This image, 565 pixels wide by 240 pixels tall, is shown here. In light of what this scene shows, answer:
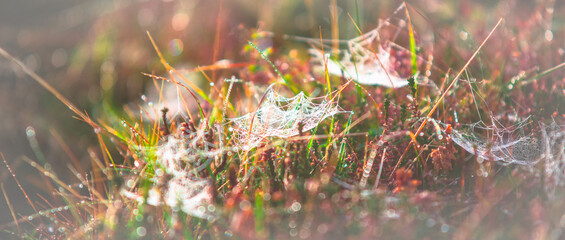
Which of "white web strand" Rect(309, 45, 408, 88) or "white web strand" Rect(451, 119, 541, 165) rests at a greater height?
"white web strand" Rect(309, 45, 408, 88)

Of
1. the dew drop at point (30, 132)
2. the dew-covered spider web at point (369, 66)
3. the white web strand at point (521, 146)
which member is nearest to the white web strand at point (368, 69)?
Answer: the dew-covered spider web at point (369, 66)

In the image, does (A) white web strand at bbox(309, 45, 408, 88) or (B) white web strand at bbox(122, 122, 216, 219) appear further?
(A) white web strand at bbox(309, 45, 408, 88)

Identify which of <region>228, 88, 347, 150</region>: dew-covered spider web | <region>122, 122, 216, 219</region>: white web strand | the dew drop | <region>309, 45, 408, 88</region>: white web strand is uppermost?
<region>309, 45, 408, 88</region>: white web strand

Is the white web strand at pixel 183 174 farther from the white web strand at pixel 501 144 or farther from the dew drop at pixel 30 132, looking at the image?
the dew drop at pixel 30 132

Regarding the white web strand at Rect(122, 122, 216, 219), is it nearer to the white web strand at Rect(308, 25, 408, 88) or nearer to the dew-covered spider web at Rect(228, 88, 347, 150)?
the dew-covered spider web at Rect(228, 88, 347, 150)

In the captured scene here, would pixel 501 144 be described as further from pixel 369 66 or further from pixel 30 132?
pixel 30 132

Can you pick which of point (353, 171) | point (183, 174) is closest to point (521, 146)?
point (353, 171)

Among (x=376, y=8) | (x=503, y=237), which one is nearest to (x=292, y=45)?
(x=376, y=8)

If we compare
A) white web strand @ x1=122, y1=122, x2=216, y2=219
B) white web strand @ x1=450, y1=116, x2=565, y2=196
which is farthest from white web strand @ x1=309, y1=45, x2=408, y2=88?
white web strand @ x1=122, y1=122, x2=216, y2=219

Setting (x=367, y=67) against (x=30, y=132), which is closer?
(x=367, y=67)
